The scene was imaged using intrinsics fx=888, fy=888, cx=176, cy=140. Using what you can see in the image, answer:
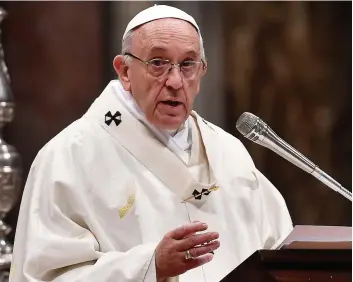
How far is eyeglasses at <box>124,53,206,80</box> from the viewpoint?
312cm

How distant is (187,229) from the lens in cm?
242

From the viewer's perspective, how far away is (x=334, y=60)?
19.0 ft

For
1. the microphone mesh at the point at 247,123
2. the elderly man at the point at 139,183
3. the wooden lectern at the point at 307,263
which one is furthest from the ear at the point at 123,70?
the wooden lectern at the point at 307,263

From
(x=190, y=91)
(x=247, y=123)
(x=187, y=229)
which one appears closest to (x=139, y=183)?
(x=190, y=91)

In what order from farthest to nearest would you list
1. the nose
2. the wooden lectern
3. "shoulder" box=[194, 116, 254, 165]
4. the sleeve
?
"shoulder" box=[194, 116, 254, 165] < the nose < the sleeve < the wooden lectern

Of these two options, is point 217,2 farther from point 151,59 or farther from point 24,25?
point 151,59

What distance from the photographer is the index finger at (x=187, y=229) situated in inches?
93.6

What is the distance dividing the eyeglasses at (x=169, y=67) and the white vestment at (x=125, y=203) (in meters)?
0.23

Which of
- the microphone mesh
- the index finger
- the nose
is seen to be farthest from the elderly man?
the microphone mesh

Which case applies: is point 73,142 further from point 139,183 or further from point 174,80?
point 174,80

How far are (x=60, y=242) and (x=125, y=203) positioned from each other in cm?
31

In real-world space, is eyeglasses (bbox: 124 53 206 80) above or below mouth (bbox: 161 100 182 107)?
above

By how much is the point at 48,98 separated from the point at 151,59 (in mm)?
2308

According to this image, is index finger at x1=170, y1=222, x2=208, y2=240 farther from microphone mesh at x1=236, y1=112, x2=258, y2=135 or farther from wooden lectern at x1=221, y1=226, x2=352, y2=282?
microphone mesh at x1=236, y1=112, x2=258, y2=135
